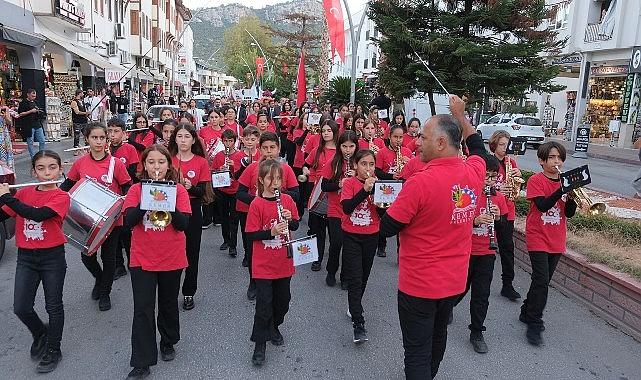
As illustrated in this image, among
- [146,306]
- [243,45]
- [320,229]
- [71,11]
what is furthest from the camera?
[243,45]

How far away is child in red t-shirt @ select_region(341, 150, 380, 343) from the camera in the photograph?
456 centimetres

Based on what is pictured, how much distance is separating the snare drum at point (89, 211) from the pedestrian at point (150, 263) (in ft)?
1.71

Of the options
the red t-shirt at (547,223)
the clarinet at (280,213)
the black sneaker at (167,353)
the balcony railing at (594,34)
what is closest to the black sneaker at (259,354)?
the black sneaker at (167,353)

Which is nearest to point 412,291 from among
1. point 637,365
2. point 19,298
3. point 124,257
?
point 637,365

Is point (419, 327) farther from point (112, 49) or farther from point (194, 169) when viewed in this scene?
point (112, 49)

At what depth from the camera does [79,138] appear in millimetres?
17359

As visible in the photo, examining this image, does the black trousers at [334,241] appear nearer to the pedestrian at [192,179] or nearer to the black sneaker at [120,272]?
the pedestrian at [192,179]

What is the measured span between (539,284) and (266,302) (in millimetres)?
2537

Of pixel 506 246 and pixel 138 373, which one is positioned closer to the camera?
pixel 138 373

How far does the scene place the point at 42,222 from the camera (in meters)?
3.93

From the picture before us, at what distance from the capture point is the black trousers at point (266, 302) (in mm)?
4148

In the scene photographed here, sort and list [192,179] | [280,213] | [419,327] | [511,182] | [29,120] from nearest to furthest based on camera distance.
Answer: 1. [419,327]
2. [280,213]
3. [192,179]
4. [511,182]
5. [29,120]

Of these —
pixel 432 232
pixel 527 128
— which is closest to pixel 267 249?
pixel 432 232

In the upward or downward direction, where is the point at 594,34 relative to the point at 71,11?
upward
